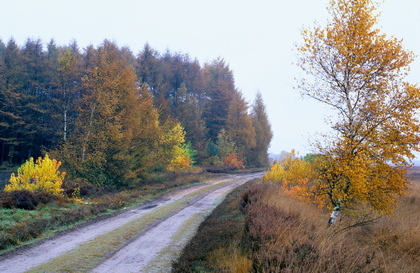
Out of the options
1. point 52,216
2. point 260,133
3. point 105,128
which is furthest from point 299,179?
point 260,133

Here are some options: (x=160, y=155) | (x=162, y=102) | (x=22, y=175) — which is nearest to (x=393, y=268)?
(x=22, y=175)

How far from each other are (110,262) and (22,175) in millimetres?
10777

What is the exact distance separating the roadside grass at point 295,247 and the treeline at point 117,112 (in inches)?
489

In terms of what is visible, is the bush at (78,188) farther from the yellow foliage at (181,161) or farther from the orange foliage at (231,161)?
the orange foliage at (231,161)

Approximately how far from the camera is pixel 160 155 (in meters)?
31.1

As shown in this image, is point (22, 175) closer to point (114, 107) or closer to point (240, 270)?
point (114, 107)

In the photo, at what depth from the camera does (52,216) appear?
1233cm

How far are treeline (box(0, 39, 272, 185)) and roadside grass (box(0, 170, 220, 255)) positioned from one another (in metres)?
4.39

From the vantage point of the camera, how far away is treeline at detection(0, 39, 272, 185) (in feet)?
69.2

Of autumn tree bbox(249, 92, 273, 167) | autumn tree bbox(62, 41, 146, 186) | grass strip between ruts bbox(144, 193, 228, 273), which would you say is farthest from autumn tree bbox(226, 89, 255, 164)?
grass strip between ruts bbox(144, 193, 228, 273)

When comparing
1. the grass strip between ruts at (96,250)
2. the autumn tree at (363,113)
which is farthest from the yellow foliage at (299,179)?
the grass strip between ruts at (96,250)

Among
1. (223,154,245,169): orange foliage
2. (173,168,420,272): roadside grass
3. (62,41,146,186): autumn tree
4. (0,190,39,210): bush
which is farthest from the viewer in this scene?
(223,154,245,169): orange foliage

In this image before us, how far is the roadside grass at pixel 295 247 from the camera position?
485 centimetres

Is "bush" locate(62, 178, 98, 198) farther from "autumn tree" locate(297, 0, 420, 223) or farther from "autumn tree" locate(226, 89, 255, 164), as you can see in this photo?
"autumn tree" locate(226, 89, 255, 164)
